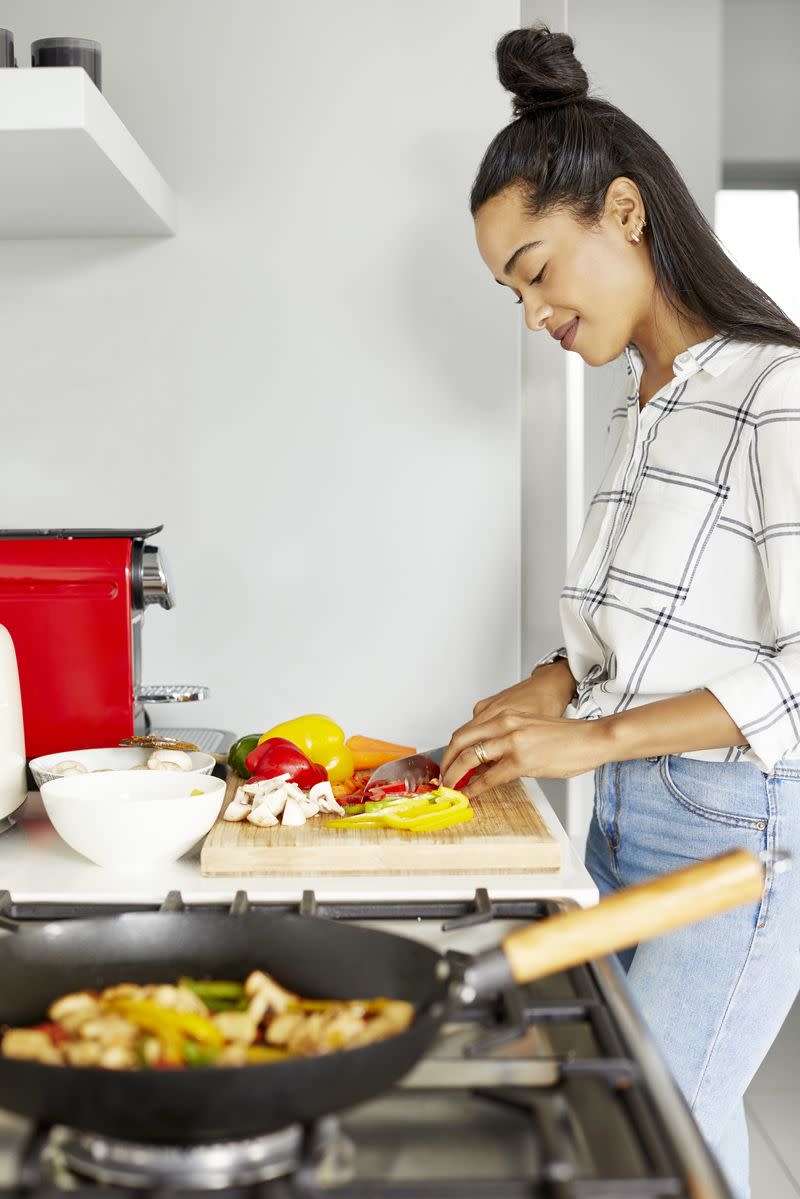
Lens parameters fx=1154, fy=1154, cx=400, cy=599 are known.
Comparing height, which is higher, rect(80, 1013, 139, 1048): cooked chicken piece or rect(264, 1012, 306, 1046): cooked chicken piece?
rect(80, 1013, 139, 1048): cooked chicken piece

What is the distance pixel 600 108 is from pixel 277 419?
830 mm

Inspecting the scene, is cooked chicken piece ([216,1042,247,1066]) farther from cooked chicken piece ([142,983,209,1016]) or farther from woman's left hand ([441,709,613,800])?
woman's left hand ([441,709,613,800])

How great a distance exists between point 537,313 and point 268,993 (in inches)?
33.9

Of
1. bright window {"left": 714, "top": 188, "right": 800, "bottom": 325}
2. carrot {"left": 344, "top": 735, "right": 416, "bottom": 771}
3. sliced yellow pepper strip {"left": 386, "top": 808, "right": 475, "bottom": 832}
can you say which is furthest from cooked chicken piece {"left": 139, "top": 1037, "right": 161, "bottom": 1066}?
bright window {"left": 714, "top": 188, "right": 800, "bottom": 325}

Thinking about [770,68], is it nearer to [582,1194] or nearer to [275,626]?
[275,626]

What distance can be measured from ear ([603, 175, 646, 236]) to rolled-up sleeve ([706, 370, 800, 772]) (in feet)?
0.89

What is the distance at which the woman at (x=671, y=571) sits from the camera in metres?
1.06

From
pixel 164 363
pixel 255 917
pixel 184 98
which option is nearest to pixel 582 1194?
pixel 255 917

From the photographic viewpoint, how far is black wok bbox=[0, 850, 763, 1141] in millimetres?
497

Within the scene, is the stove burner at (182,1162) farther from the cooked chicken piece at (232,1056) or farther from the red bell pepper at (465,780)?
the red bell pepper at (465,780)

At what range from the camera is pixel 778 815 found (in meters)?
1.08

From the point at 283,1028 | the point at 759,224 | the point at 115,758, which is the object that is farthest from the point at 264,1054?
the point at 759,224

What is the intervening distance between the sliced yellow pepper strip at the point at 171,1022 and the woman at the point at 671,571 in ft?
1.83

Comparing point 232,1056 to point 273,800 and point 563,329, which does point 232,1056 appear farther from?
point 563,329
